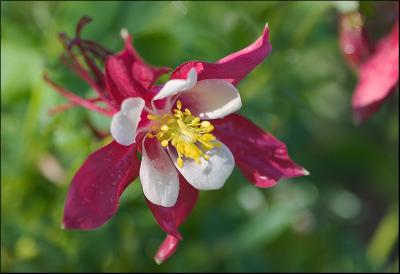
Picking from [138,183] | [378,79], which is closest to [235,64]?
[378,79]

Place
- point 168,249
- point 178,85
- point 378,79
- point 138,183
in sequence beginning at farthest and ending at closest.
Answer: point 138,183
point 378,79
point 168,249
point 178,85

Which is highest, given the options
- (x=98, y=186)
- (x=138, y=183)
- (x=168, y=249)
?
(x=98, y=186)

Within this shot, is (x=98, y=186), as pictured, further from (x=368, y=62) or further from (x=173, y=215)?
(x=368, y=62)

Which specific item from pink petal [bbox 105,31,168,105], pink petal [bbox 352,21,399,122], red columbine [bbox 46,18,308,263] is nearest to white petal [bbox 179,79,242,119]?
red columbine [bbox 46,18,308,263]

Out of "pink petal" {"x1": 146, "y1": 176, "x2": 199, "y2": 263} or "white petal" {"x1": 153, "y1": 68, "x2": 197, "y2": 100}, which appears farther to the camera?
"pink petal" {"x1": 146, "y1": 176, "x2": 199, "y2": 263}

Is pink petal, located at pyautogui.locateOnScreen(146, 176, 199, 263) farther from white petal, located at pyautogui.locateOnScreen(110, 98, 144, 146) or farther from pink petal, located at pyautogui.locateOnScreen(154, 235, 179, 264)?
white petal, located at pyautogui.locateOnScreen(110, 98, 144, 146)

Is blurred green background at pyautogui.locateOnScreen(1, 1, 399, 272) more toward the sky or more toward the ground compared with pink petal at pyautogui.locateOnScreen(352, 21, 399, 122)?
more toward the ground
